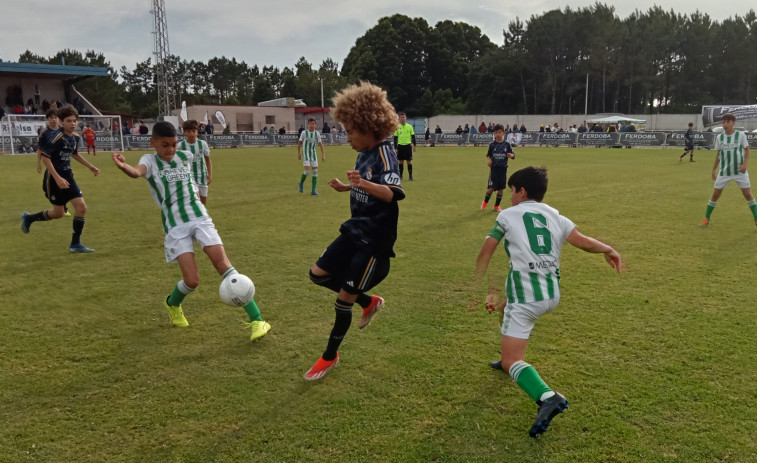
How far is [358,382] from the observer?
12.8 ft

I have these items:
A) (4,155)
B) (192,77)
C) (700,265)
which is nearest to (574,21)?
(4,155)

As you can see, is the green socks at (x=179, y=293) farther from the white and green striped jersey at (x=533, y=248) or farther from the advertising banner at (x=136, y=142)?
the advertising banner at (x=136, y=142)

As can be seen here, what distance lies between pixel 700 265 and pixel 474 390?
15.9 feet

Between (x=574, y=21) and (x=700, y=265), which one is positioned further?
(x=574, y=21)

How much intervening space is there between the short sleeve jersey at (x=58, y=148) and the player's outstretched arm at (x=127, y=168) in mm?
4326

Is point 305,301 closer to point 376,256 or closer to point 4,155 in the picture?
point 376,256

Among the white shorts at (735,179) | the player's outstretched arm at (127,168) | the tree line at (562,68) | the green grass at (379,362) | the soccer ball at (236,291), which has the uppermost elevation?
the tree line at (562,68)

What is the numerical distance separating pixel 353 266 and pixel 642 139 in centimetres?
3992

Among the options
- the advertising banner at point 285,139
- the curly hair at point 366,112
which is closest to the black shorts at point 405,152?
the curly hair at point 366,112

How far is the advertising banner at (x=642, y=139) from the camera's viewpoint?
3738 cm

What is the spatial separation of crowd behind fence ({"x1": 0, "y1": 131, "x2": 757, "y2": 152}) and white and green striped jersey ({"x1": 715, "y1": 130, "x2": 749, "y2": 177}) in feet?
84.7

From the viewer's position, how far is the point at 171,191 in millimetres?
4855

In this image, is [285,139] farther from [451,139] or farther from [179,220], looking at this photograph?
[179,220]

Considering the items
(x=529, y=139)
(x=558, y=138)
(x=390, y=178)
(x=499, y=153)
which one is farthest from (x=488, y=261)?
(x=529, y=139)
